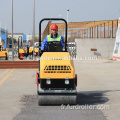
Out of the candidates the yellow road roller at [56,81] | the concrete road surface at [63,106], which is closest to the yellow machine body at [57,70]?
the yellow road roller at [56,81]

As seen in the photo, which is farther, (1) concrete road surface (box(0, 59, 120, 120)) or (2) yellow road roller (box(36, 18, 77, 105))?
(2) yellow road roller (box(36, 18, 77, 105))

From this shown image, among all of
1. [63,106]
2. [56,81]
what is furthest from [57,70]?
[63,106]

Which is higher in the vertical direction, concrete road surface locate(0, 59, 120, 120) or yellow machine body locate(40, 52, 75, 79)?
yellow machine body locate(40, 52, 75, 79)

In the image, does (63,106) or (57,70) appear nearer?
(57,70)

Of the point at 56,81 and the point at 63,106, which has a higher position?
the point at 56,81

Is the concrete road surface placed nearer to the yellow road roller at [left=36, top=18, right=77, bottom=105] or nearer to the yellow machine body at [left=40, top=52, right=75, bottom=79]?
the yellow road roller at [left=36, top=18, right=77, bottom=105]

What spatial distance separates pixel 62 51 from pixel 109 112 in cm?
228

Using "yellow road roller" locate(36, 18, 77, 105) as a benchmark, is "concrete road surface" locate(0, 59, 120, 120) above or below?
below

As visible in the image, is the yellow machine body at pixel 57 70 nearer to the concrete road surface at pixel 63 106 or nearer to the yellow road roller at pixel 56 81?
the yellow road roller at pixel 56 81

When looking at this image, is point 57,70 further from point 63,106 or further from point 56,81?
point 63,106

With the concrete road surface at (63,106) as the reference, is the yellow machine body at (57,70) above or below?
above

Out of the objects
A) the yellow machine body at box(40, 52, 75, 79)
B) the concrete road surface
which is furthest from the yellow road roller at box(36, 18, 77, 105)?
the concrete road surface

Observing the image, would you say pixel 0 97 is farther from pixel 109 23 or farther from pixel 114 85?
pixel 109 23

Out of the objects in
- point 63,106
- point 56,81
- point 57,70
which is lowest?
point 63,106
